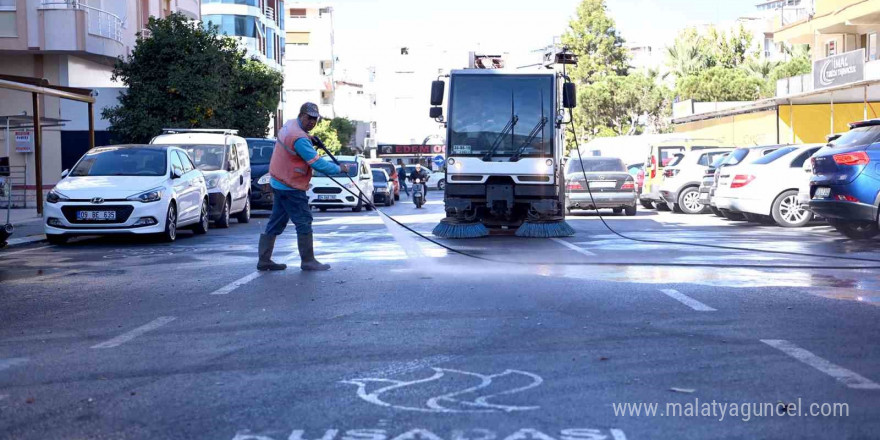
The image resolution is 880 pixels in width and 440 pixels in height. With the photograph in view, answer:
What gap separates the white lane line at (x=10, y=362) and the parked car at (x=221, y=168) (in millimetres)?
15326

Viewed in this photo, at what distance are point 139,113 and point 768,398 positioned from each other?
2918 centimetres

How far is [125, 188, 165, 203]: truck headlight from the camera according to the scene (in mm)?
16797

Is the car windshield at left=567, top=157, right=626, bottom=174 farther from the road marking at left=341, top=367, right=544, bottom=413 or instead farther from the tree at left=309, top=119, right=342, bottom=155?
the tree at left=309, top=119, right=342, bottom=155

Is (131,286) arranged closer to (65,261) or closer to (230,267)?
(230,267)

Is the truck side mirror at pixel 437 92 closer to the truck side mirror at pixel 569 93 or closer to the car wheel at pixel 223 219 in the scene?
the truck side mirror at pixel 569 93

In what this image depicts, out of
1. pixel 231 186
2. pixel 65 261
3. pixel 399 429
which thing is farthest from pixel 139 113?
pixel 399 429

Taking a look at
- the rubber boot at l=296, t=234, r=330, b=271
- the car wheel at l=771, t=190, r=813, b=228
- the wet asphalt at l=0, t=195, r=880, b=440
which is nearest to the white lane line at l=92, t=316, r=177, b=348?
the wet asphalt at l=0, t=195, r=880, b=440

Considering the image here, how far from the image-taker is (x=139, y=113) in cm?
3231

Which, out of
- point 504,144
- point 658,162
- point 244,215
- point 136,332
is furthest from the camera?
point 658,162

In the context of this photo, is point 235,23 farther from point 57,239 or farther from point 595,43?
point 57,239

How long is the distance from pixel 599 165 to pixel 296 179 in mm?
17200

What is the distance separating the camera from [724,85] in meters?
67.6

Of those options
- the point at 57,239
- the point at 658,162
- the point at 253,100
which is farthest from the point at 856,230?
the point at 253,100

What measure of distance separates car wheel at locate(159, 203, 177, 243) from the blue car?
9762mm
